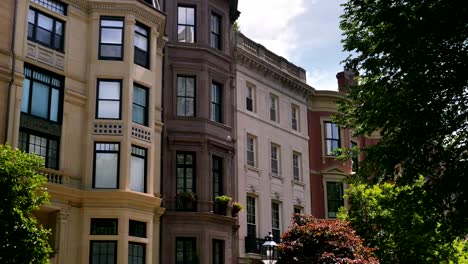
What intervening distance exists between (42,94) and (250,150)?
13.7 metres

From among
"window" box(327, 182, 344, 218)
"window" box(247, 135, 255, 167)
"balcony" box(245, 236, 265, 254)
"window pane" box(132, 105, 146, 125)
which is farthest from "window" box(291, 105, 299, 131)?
"window pane" box(132, 105, 146, 125)

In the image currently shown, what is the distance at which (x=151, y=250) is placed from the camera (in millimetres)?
28203

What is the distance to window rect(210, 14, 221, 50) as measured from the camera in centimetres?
3466

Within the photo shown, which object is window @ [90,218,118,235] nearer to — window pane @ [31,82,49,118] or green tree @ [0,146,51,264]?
window pane @ [31,82,49,118]

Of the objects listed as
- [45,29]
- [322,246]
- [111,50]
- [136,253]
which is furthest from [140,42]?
[322,246]

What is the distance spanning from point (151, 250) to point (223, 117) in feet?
28.3

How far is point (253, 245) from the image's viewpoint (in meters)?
34.8

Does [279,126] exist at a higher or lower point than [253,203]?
higher

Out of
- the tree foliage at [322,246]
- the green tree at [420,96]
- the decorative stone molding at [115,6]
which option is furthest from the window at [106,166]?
the green tree at [420,96]

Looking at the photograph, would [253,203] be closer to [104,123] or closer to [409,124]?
[104,123]

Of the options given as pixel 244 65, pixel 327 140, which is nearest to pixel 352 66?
pixel 244 65

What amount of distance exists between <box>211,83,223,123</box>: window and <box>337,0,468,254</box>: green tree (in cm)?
1469

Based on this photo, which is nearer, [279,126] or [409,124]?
[409,124]

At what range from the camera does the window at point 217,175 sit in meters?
32.7
